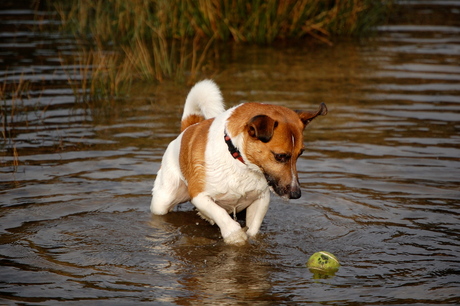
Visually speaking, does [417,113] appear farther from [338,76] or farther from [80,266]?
[80,266]

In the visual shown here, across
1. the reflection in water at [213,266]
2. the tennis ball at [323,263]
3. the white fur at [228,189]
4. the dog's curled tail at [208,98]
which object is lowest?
the reflection in water at [213,266]

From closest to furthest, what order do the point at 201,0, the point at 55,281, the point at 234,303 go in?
the point at 234,303 < the point at 55,281 < the point at 201,0

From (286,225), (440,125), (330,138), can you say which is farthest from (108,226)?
(440,125)

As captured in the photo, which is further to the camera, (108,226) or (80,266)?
(108,226)

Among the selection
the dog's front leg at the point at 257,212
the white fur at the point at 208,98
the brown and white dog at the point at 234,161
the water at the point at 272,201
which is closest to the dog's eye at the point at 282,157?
the brown and white dog at the point at 234,161

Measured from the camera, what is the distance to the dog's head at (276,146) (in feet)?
18.2

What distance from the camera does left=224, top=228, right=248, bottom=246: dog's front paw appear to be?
244 inches

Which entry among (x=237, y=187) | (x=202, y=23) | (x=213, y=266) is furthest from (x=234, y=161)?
(x=202, y=23)

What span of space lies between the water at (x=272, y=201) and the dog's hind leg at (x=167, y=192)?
0.47 feet

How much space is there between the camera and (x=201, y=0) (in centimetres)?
1398

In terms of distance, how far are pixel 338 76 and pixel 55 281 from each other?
8506mm

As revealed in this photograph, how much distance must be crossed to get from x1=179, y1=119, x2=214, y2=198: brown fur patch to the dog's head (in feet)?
1.74

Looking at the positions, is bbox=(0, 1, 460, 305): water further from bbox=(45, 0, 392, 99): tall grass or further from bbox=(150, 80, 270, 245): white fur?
bbox=(45, 0, 392, 99): tall grass

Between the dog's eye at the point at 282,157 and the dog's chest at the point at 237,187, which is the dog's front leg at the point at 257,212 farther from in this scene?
the dog's eye at the point at 282,157
